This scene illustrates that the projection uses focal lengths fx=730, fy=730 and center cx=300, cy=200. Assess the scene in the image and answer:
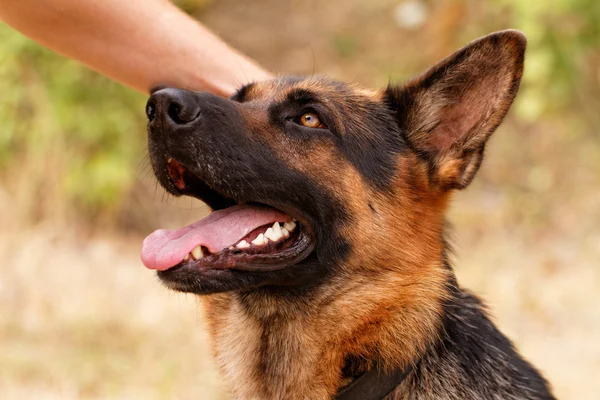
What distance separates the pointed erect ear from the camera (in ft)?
9.84

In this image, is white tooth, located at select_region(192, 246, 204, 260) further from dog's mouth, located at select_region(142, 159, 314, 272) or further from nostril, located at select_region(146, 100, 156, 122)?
nostril, located at select_region(146, 100, 156, 122)

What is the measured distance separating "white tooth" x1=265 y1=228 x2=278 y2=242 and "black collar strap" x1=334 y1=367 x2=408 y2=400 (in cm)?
67

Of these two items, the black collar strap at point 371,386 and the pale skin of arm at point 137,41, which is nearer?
the black collar strap at point 371,386

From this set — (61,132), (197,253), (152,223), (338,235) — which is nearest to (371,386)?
(338,235)

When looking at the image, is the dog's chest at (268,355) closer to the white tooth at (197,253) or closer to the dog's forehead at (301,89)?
the white tooth at (197,253)

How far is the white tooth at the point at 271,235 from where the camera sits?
3018mm

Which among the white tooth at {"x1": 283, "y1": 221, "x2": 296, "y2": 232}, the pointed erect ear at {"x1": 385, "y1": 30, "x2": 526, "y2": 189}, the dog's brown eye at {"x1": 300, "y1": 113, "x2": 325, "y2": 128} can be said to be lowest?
the white tooth at {"x1": 283, "y1": 221, "x2": 296, "y2": 232}

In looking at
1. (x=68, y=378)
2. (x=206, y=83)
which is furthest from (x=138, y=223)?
(x=206, y=83)

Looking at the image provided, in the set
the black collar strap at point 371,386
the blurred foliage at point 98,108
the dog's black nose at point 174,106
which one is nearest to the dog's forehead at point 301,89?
the dog's black nose at point 174,106

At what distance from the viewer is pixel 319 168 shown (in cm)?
309

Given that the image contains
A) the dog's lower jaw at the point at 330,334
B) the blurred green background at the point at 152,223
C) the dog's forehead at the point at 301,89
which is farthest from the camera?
the blurred green background at the point at 152,223

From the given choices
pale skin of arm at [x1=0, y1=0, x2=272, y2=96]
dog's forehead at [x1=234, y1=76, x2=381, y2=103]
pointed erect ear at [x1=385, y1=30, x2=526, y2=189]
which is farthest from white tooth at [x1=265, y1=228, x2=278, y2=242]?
pale skin of arm at [x1=0, y1=0, x2=272, y2=96]

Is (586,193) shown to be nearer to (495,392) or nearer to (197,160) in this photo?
(495,392)

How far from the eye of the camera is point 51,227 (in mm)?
7535
